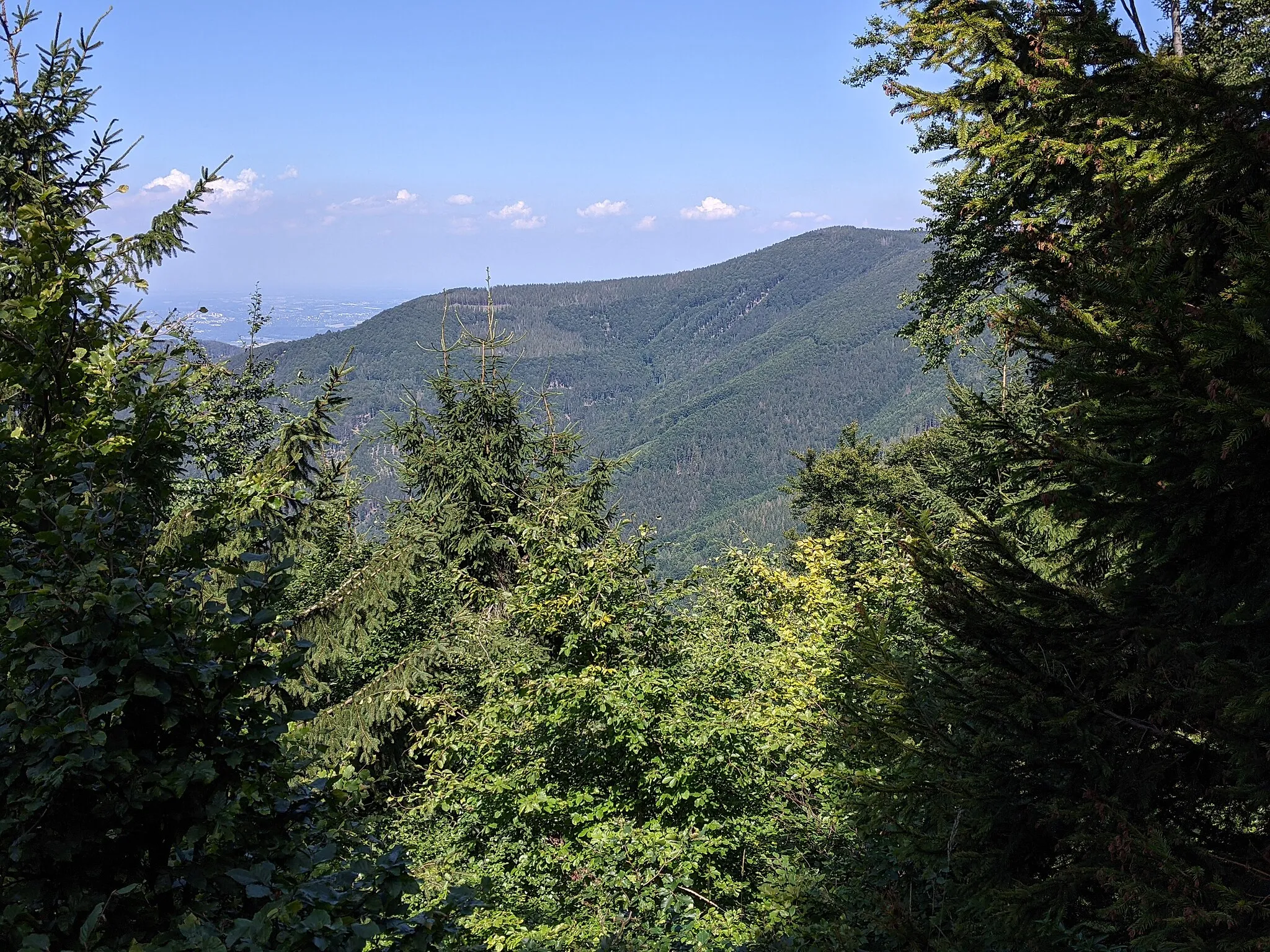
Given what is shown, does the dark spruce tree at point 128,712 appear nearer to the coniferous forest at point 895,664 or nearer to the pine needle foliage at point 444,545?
the coniferous forest at point 895,664

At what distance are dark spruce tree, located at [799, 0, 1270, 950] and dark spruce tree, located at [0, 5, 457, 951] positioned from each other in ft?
9.05

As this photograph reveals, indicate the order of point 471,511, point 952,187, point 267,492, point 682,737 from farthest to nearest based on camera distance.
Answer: point 471,511 → point 952,187 → point 682,737 → point 267,492

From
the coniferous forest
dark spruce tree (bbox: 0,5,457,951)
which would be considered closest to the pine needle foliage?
the coniferous forest

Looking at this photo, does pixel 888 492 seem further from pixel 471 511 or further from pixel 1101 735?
pixel 1101 735

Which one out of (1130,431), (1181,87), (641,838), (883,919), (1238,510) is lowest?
(641,838)

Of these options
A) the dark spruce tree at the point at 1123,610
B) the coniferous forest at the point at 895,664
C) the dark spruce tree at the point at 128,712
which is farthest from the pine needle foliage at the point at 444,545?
the dark spruce tree at the point at 128,712

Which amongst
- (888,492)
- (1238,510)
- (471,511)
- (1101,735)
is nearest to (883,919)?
(1101,735)

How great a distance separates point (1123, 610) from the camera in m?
3.88

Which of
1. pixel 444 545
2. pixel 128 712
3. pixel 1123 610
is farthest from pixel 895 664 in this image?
pixel 444 545

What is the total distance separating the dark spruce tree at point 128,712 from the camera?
2234 mm

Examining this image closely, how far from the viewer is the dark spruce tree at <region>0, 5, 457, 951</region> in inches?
88.0

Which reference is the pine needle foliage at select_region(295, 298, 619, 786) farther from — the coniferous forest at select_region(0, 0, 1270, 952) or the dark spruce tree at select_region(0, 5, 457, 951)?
the dark spruce tree at select_region(0, 5, 457, 951)

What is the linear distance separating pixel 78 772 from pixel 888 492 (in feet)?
115

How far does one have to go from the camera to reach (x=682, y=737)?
8414 mm
